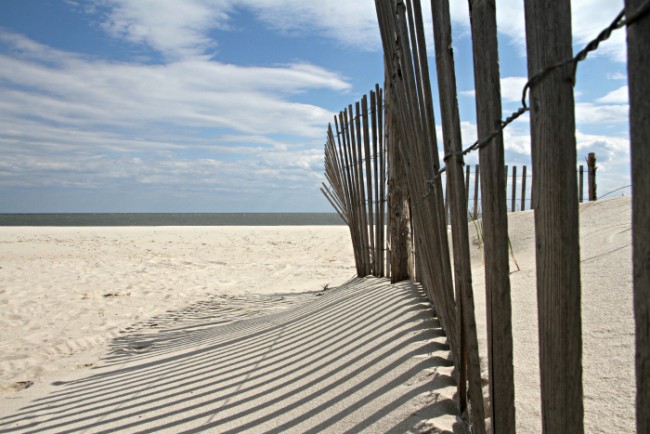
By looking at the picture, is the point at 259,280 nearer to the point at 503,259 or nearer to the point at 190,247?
the point at 190,247

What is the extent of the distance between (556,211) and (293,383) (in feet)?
5.45

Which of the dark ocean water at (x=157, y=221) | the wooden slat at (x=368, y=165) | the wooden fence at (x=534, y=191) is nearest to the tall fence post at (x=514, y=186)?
the wooden slat at (x=368, y=165)

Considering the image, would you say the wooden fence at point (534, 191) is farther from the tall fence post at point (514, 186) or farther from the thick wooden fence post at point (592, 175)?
the tall fence post at point (514, 186)

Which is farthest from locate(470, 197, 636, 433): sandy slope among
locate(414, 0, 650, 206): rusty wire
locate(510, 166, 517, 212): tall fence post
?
locate(510, 166, 517, 212): tall fence post

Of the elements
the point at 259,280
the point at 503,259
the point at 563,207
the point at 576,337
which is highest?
the point at 563,207

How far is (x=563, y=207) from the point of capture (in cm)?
87

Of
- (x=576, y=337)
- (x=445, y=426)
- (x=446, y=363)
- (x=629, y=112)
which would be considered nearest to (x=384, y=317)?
(x=446, y=363)

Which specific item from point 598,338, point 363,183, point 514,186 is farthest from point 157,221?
point 598,338

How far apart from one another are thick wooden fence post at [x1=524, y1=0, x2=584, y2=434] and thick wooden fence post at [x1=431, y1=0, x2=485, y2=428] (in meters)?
0.53

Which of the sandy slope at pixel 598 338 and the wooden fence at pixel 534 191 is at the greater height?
the wooden fence at pixel 534 191

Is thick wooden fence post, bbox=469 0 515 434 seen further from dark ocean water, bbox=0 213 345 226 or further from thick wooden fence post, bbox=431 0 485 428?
dark ocean water, bbox=0 213 345 226

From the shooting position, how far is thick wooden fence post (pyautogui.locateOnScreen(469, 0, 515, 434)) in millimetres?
1122

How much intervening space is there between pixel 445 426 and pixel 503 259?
0.72 m

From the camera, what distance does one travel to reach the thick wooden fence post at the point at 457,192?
1.44 metres
